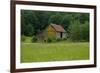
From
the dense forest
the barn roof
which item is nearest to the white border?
the dense forest

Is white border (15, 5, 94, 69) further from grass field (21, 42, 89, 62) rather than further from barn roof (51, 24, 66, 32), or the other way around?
barn roof (51, 24, 66, 32)

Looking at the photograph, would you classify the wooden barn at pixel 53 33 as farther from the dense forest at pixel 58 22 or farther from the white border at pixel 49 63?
the white border at pixel 49 63

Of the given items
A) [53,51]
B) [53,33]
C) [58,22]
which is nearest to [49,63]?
[53,51]

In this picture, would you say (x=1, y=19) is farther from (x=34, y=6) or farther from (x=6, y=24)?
(x=34, y=6)

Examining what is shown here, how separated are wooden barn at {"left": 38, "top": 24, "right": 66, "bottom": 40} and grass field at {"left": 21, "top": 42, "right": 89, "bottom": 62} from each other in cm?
7

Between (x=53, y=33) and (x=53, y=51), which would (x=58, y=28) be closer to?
(x=53, y=33)

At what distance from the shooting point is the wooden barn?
187 centimetres

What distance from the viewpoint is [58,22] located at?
1.91 meters

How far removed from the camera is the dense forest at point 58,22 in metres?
1.82

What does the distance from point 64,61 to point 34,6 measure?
609 millimetres

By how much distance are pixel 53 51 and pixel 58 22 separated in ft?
0.94

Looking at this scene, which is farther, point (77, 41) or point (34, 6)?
point (77, 41)

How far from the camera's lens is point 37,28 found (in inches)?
72.9

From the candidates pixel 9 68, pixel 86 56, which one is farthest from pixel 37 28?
pixel 86 56
